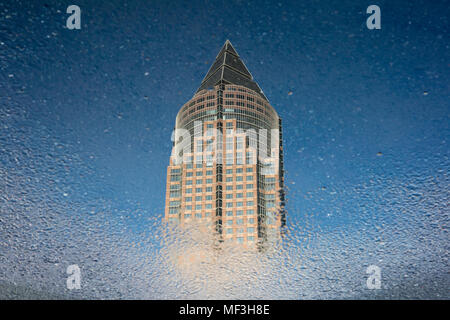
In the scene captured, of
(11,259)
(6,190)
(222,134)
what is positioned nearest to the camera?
(6,190)

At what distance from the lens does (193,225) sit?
5.63 m

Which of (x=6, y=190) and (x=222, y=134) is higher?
(x=222, y=134)

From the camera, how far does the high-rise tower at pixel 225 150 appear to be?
11.7m

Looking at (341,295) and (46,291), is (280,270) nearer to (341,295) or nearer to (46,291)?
(341,295)

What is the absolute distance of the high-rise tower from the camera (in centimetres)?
1169

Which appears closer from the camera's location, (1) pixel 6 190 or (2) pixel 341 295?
(1) pixel 6 190

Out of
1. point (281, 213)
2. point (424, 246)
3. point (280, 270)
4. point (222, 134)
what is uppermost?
point (222, 134)

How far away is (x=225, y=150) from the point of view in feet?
42.9
